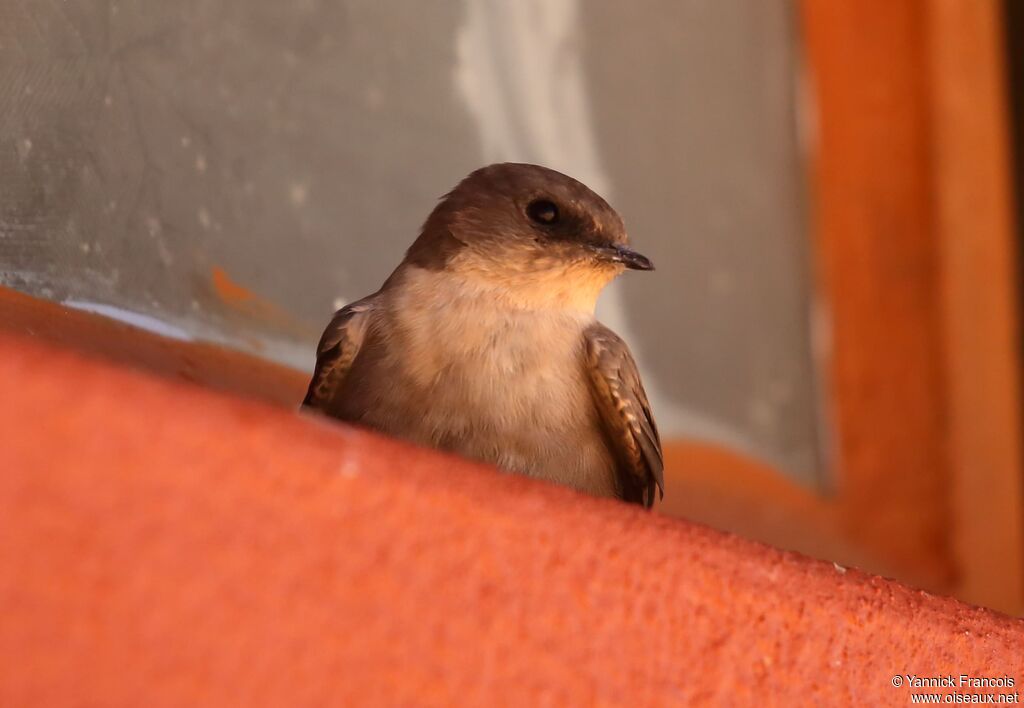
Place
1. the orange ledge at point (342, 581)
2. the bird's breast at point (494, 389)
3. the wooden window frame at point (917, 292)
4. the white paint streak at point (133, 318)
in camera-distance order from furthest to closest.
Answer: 1. the wooden window frame at point (917, 292)
2. the white paint streak at point (133, 318)
3. the bird's breast at point (494, 389)
4. the orange ledge at point (342, 581)

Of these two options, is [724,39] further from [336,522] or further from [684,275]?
[336,522]

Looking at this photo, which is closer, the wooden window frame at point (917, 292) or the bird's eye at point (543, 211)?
the bird's eye at point (543, 211)

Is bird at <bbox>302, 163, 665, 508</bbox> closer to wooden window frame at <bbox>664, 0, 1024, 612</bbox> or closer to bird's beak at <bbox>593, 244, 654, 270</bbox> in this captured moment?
bird's beak at <bbox>593, 244, 654, 270</bbox>

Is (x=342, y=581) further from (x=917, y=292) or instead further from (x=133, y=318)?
(x=917, y=292)

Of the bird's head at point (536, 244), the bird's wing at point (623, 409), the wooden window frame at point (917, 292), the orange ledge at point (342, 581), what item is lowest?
the orange ledge at point (342, 581)

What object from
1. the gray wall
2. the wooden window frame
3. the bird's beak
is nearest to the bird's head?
the bird's beak

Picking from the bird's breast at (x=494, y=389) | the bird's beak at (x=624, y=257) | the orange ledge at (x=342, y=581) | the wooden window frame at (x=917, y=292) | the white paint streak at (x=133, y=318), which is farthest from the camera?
the wooden window frame at (x=917, y=292)

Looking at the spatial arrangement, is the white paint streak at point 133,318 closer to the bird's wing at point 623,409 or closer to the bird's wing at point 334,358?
the bird's wing at point 334,358

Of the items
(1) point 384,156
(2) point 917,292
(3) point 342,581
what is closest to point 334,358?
(3) point 342,581

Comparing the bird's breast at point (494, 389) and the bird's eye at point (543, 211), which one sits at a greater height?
the bird's eye at point (543, 211)

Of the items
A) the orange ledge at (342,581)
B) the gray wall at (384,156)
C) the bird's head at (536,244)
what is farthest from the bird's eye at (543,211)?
the orange ledge at (342,581)
